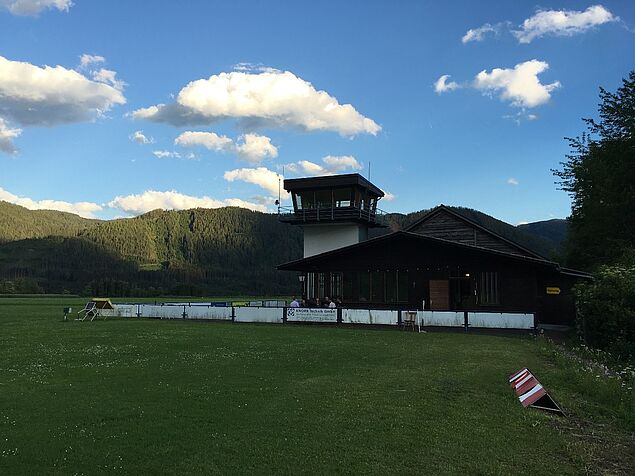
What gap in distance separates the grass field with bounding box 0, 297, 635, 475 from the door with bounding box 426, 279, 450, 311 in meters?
16.3

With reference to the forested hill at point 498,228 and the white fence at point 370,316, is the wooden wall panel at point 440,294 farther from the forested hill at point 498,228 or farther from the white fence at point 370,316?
the forested hill at point 498,228

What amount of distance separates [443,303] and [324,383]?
22.6 meters

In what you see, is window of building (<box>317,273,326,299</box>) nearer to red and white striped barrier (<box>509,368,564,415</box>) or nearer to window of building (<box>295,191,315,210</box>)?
window of building (<box>295,191,315,210</box>)

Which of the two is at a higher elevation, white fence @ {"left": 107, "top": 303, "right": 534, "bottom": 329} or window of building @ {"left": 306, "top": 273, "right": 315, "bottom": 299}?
window of building @ {"left": 306, "top": 273, "right": 315, "bottom": 299}

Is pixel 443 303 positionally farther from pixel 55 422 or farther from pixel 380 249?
pixel 55 422

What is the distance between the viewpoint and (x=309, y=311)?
30922 millimetres

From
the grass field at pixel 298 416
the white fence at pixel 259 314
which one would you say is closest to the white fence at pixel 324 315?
the white fence at pixel 259 314

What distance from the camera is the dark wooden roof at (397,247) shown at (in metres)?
29.6

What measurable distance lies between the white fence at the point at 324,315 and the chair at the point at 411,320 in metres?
0.21

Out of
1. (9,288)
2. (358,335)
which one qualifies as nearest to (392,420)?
(358,335)

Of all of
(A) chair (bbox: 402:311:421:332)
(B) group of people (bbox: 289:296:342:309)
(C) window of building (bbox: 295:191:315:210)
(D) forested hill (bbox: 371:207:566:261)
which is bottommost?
(A) chair (bbox: 402:311:421:332)

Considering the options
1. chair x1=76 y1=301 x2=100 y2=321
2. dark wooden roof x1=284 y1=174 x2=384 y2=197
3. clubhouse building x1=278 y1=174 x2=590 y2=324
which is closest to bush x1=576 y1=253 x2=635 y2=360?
clubhouse building x1=278 y1=174 x2=590 y2=324

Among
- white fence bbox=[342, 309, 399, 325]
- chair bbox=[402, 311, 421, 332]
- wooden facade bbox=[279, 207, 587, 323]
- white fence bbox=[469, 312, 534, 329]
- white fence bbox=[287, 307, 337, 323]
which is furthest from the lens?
wooden facade bbox=[279, 207, 587, 323]

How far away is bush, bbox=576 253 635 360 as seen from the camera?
695 inches
